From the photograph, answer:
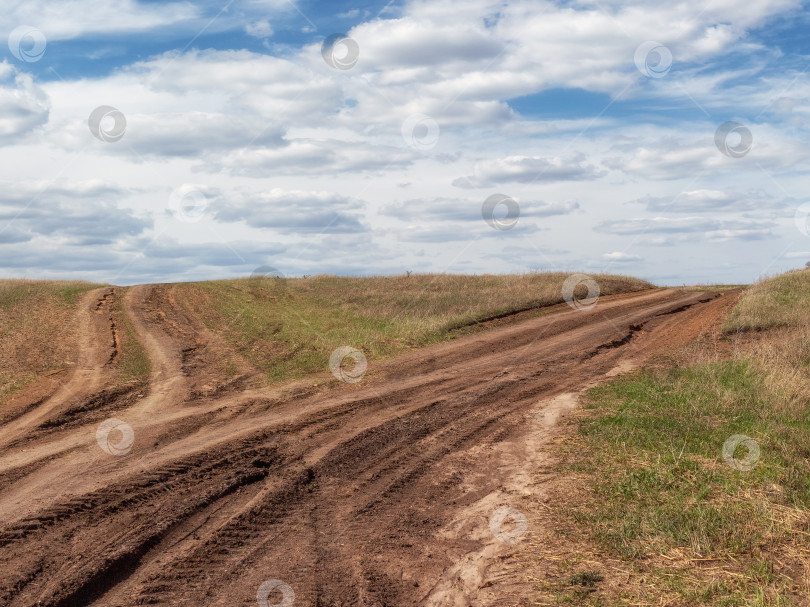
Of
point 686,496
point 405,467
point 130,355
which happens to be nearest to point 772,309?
point 686,496

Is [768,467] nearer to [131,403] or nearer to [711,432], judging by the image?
[711,432]

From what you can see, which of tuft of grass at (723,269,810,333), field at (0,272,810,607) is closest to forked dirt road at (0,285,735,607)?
field at (0,272,810,607)

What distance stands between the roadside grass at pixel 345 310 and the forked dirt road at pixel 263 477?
1.73m

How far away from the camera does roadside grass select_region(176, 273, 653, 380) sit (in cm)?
1845

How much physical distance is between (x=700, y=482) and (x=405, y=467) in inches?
148

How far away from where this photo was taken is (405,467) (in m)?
9.12

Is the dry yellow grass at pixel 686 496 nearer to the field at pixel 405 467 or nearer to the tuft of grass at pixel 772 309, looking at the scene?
the field at pixel 405 467

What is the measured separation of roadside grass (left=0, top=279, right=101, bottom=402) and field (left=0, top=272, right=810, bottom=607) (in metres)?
0.16

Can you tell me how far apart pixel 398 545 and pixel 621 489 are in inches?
113

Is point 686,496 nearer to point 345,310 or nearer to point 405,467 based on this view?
point 405,467

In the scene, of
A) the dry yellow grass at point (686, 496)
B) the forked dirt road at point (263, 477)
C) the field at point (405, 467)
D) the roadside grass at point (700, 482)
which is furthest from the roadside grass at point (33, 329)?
the roadside grass at point (700, 482)

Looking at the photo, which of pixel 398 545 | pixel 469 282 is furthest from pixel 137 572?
pixel 469 282

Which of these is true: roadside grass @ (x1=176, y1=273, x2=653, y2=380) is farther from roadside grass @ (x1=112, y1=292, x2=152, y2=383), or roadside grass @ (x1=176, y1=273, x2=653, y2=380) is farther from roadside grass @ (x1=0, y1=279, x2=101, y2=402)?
roadside grass @ (x1=0, y1=279, x2=101, y2=402)

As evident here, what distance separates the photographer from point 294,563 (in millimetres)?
6352
